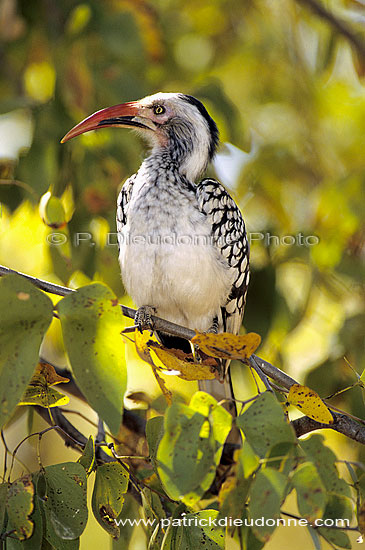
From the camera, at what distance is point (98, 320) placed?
132 centimetres

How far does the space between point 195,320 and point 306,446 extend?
4.71 feet

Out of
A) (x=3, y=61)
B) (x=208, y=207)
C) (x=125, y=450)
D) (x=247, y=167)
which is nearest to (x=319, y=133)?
(x=247, y=167)

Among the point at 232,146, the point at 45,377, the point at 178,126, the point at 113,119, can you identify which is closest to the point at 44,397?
the point at 45,377

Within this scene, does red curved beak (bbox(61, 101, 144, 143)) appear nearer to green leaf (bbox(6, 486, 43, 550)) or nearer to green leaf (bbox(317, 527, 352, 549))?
green leaf (bbox(6, 486, 43, 550))

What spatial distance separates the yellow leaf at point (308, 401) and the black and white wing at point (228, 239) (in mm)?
1113

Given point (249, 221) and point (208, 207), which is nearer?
point (208, 207)

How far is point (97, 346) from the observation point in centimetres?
131

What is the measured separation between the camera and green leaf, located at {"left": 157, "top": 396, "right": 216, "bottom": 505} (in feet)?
4.13

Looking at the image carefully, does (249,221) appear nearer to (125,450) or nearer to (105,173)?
(105,173)

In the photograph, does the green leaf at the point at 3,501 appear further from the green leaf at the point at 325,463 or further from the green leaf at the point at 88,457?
the green leaf at the point at 325,463

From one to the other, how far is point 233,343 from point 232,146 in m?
2.01

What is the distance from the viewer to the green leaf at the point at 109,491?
1590mm

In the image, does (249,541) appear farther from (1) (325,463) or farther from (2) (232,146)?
(2) (232,146)

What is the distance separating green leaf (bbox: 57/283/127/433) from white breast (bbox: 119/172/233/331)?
110 centimetres
